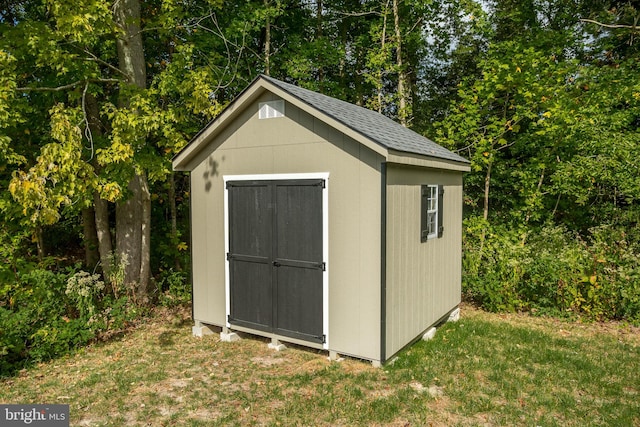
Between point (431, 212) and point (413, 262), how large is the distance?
102 cm

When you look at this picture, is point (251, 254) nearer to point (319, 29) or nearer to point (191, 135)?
point (191, 135)

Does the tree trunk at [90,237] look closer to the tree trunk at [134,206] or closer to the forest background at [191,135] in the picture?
the forest background at [191,135]

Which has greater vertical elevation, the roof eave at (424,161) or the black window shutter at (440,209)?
the roof eave at (424,161)

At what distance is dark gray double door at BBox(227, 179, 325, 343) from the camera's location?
541 cm

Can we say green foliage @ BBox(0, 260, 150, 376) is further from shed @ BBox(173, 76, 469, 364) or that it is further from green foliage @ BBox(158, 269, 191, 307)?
shed @ BBox(173, 76, 469, 364)

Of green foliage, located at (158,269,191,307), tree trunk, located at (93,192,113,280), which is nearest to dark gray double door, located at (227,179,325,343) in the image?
green foliage, located at (158,269,191,307)

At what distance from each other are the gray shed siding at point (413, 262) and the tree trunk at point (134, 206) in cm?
527

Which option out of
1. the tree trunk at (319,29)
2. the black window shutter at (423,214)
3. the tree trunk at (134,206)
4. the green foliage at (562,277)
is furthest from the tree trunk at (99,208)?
the green foliage at (562,277)

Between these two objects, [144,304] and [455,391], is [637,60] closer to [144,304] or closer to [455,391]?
[455,391]

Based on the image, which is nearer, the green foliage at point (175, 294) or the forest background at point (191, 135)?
the forest background at point (191, 135)

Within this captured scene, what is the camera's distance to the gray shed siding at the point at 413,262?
5078 mm

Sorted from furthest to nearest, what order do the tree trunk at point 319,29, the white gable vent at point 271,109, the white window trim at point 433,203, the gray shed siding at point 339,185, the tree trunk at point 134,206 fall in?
the tree trunk at point 319,29 → the tree trunk at point 134,206 → the white window trim at point 433,203 → the white gable vent at point 271,109 → the gray shed siding at point 339,185

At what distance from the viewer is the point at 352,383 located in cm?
471

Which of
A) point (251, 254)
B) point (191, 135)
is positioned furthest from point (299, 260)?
point (191, 135)
